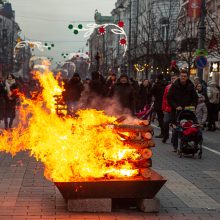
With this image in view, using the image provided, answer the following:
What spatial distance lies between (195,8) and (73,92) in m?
7.94

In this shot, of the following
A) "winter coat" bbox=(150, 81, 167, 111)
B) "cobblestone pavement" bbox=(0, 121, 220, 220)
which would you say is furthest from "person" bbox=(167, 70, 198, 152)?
"winter coat" bbox=(150, 81, 167, 111)

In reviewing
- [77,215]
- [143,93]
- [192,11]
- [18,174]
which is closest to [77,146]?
[77,215]

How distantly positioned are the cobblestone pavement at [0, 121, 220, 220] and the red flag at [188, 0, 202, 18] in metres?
12.5

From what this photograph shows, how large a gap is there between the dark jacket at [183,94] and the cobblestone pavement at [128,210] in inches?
56.4

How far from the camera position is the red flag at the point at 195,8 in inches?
917

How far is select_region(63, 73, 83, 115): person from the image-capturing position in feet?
59.9

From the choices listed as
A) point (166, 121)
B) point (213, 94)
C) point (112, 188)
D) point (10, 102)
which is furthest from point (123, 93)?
point (213, 94)

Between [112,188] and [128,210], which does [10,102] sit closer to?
[128,210]

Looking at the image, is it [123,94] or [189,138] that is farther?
[123,94]

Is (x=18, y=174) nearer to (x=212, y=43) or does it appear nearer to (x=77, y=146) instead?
(x=77, y=146)

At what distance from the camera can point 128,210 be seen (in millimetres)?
7129

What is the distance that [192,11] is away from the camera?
23.4m

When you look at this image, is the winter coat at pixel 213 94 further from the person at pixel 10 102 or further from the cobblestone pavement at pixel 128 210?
the cobblestone pavement at pixel 128 210

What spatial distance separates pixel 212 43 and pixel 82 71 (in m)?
90.9
